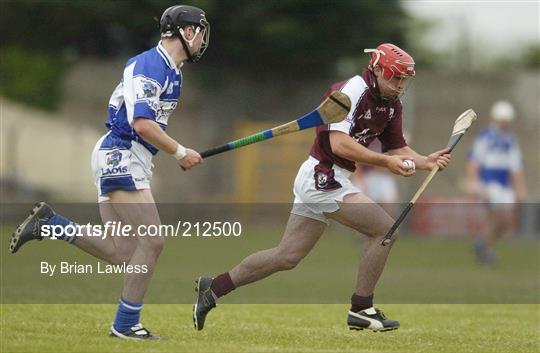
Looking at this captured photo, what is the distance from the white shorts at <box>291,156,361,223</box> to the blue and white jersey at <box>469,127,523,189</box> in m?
9.55

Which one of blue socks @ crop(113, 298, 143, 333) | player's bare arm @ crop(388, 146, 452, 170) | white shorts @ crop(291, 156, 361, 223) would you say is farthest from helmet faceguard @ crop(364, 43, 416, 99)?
blue socks @ crop(113, 298, 143, 333)

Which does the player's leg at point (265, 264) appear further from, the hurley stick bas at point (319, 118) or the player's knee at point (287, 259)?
the hurley stick bas at point (319, 118)

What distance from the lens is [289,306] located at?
11.6 m

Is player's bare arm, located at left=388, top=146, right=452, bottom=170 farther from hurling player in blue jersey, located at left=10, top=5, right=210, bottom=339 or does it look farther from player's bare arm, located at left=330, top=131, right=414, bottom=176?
hurling player in blue jersey, located at left=10, top=5, right=210, bottom=339

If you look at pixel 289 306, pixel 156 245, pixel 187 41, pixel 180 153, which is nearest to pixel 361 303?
pixel 156 245

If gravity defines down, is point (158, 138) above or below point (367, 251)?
above

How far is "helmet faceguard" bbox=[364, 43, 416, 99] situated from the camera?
8688 mm

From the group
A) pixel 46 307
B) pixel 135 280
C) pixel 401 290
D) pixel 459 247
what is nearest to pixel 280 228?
pixel 459 247

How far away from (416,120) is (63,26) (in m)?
8.30

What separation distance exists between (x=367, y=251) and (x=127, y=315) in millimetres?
1941

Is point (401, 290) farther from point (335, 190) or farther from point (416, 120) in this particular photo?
point (416, 120)

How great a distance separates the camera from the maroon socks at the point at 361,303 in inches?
353

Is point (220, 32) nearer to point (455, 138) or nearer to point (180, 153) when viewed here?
point (455, 138)

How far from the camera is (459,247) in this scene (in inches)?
863
